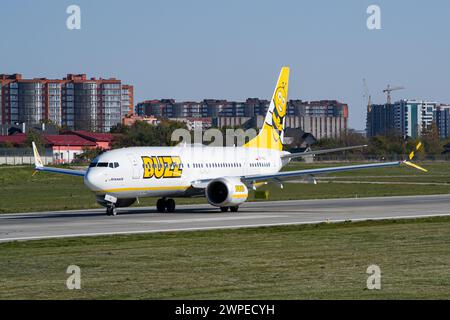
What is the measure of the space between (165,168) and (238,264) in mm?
23158

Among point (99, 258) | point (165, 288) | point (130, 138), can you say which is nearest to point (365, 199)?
point (99, 258)

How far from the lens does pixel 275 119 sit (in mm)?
55406

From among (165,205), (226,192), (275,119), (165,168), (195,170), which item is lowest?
(165,205)

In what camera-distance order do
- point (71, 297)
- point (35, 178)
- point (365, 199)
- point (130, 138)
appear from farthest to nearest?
point (130, 138) → point (35, 178) → point (365, 199) → point (71, 297)

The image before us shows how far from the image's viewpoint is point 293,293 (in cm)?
1886

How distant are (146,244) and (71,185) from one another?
5758cm

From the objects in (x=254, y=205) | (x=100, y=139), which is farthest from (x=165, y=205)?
(x=100, y=139)

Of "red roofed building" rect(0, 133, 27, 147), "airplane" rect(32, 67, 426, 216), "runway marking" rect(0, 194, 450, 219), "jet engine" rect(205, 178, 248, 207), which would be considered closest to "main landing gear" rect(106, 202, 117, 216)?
"airplane" rect(32, 67, 426, 216)

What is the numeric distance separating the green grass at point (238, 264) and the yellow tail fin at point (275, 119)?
67.0 feet

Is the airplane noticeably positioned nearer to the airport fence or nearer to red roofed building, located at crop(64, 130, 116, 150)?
the airport fence

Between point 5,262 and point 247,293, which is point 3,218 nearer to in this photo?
point 5,262

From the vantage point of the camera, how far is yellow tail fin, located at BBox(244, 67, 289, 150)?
5486 cm

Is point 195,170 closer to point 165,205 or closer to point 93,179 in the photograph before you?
point 165,205

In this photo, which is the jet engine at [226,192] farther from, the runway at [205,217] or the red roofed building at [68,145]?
the red roofed building at [68,145]
